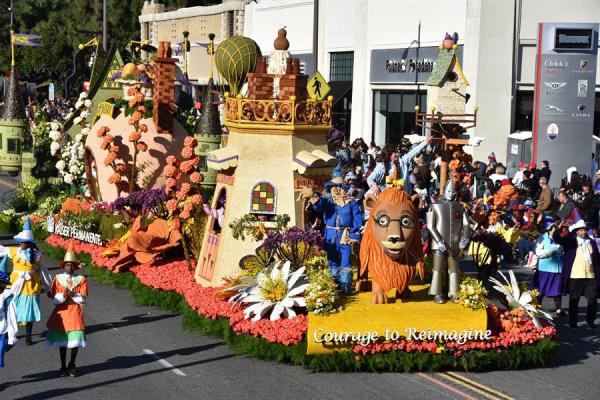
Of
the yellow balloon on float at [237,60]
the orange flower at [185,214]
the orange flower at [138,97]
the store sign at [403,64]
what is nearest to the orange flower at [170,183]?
the orange flower at [185,214]

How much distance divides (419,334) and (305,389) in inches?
70.9

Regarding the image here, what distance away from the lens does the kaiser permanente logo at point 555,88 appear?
26.9 metres

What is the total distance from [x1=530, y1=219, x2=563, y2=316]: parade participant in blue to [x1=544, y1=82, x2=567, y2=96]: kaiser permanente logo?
11.0 metres

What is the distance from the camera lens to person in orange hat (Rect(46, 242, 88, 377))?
12.9 meters

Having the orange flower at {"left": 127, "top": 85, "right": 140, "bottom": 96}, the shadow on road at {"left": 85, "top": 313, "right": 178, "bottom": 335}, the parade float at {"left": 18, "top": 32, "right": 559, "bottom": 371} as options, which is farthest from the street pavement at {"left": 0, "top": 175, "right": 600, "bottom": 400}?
the orange flower at {"left": 127, "top": 85, "right": 140, "bottom": 96}

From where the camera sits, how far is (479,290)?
45.9ft

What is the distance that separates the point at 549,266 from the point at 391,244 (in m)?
3.84

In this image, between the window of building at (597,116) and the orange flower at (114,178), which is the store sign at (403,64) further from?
the orange flower at (114,178)

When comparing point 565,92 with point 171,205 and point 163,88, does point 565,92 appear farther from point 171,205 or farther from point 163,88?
point 171,205

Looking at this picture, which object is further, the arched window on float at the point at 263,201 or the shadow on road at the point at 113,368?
the arched window on float at the point at 263,201

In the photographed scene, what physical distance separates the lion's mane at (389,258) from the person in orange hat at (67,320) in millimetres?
3783

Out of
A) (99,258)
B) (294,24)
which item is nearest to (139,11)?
(294,24)

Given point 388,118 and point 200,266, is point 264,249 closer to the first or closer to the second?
point 200,266

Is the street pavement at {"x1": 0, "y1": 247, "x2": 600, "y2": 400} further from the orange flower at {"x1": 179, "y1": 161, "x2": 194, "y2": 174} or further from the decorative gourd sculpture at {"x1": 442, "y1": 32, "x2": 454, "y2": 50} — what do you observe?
the decorative gourd sculpture at {"x1": 442, "y1": 32, "x2": 454, "y2": 50}
